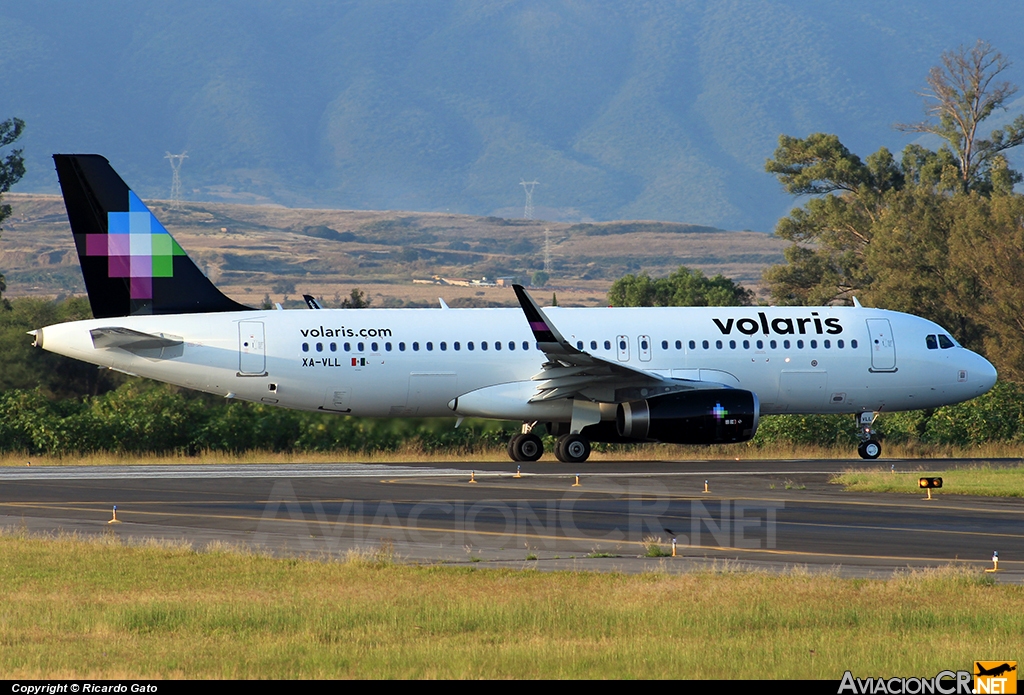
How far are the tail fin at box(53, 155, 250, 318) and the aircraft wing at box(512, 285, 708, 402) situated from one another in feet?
27.7

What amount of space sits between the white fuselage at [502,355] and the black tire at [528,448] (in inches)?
48.7

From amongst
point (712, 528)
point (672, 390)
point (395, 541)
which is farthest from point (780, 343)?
point (395, 541)

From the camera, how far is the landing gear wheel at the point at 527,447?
123 ft

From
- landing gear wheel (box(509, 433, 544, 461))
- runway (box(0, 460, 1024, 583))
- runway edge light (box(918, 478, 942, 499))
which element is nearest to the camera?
runway (box(0, 460, 1024, 583))

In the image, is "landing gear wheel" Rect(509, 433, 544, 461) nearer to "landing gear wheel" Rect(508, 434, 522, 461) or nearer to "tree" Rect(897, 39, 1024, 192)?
"landing gear wheel" Rect(508, 434, 522, 461)

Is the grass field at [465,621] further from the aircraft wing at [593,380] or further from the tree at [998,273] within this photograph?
the tree at [998,273]

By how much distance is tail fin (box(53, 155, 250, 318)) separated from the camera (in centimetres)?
3541

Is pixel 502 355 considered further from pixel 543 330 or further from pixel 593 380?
pixel 543 330

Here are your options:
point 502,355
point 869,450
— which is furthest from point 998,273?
point 502,355

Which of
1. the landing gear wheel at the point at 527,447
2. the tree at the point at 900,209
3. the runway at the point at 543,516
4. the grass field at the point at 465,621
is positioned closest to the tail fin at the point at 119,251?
the runway at the point at 543,516

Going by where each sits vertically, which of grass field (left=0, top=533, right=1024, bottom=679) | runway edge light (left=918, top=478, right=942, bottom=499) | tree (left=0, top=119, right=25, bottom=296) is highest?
tree (left=0, top=119, right=25, bottom=296)

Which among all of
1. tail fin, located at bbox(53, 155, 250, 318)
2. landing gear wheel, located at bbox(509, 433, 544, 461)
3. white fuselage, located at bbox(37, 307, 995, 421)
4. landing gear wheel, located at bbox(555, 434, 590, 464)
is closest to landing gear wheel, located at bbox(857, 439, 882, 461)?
white fuselage, located at bbox(37, 307, 995, 421)

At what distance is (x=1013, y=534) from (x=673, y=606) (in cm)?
859

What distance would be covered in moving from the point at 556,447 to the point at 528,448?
3.62ft
